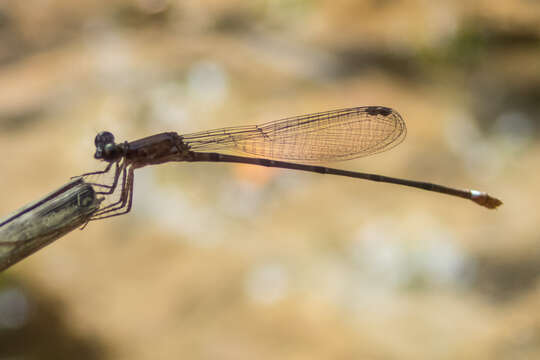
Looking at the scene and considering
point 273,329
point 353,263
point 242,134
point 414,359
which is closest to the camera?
point 242,134

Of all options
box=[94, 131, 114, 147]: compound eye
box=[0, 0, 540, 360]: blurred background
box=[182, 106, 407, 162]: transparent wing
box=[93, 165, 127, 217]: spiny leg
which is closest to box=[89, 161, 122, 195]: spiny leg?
box=[93, 165, 127, 217]: spiny leg

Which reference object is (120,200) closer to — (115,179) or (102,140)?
(115,179)

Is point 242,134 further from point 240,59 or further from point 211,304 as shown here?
point 240,59

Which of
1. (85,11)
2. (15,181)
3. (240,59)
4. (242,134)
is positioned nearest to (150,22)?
(85,11)

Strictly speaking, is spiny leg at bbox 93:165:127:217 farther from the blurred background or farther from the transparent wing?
the blurred background

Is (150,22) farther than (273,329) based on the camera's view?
Yes

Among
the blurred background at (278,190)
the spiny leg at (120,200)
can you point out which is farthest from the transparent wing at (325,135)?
the blurred background at (278,190)

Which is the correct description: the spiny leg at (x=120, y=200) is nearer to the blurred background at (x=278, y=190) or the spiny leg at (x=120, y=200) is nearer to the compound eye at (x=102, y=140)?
the compound eye at (x=102, y=140)
